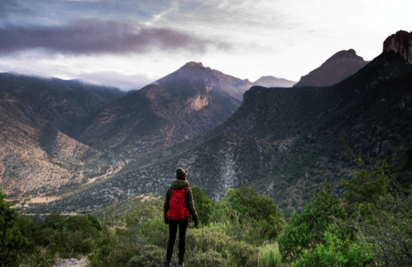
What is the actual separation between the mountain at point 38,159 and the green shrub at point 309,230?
325 feet

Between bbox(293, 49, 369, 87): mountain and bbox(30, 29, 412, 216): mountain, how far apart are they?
61.8m

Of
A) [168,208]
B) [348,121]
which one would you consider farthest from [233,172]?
[168,208]

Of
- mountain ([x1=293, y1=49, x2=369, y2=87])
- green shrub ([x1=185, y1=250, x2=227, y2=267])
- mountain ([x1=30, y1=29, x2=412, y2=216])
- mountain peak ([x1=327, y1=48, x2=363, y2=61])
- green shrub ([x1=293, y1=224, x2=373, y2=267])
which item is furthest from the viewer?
mountain peak ([x1=327, y1=48, x2=363, y2=61])

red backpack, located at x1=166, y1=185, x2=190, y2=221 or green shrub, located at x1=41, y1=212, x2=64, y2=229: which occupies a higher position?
red backpack, located at x1=166, y1=185, x2=190, y2=221

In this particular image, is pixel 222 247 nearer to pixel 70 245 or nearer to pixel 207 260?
pixel 207 260

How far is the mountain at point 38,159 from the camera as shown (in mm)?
80312

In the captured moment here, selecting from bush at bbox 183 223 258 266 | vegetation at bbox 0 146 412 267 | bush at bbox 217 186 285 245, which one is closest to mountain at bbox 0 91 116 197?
bush at bbox 217 186 285 245

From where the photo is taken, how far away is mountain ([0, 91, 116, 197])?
80312mm

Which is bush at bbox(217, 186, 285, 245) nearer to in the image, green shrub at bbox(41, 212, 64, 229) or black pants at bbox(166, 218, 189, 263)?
black pants at bbox(166, 218, 189, 263)

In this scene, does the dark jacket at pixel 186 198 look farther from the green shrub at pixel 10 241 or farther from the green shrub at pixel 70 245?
the green shrub at pixel 70 245

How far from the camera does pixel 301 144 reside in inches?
1971

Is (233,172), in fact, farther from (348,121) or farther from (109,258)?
(109,258)

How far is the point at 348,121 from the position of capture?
138ft

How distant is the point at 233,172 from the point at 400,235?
52827mm
